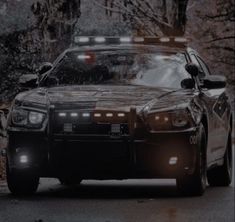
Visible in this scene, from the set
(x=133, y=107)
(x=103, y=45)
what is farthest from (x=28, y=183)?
(x=103, y=45)

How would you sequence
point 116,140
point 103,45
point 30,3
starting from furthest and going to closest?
point 30,3 < point 103,45 < point 116,140

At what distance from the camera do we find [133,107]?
8617mm

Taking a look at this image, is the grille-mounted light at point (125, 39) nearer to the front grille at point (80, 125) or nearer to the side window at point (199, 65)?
the side window at point (199, 65)

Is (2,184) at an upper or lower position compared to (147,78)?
lower

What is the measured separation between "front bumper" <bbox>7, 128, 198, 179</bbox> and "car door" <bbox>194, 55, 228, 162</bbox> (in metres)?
1.19

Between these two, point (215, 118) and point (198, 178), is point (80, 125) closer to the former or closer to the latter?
point (198, 178)

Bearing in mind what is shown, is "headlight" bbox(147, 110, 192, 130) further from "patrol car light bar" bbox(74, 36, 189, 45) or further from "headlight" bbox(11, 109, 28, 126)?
"patrol car light bar" bbox(74, 36, 189, 45)

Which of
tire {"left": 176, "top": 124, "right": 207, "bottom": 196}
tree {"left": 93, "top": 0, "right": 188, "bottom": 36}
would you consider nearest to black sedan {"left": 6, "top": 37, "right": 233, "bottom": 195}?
tire {"left": 176, "top": 124, "right": 207, "bottom": 196}

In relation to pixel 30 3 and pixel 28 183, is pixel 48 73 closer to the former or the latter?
pixel 28 183

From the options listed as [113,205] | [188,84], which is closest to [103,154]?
[113,205]

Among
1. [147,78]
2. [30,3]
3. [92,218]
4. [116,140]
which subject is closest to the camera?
[92,218]

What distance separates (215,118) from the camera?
1045cm

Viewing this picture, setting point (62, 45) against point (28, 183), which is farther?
point (62, 45)

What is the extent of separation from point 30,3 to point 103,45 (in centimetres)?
230
